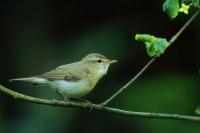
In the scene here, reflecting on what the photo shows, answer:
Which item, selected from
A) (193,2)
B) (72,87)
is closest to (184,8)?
(193,2)

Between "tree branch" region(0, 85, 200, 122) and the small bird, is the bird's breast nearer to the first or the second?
the small bird

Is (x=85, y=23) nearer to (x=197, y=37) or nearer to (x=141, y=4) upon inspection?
(x=141, y=4)

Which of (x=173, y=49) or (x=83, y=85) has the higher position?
(x=173, y=49)

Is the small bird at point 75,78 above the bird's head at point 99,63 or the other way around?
the other way around

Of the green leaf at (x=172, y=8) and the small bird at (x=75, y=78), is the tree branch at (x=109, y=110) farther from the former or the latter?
the small bird at (x=75, y=78)

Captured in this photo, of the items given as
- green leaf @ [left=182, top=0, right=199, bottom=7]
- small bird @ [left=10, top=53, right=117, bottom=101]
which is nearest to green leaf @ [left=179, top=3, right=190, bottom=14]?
green leaf @ [left=182, top=0, right=199, bottom=7]

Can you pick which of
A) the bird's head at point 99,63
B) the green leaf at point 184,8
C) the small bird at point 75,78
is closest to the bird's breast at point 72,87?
the small bird at point 75,78

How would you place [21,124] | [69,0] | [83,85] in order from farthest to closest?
[69,0] < [21,124] < [83,85]

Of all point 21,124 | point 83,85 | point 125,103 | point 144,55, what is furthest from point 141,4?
point 83,85
